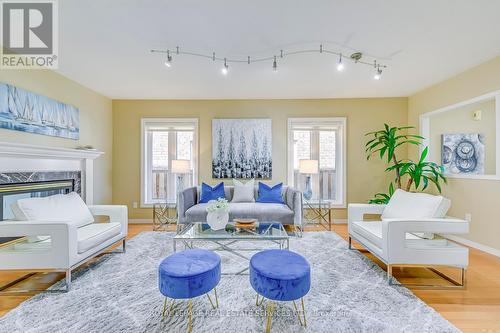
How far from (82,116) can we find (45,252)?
2686 mm

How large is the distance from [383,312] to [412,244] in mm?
816

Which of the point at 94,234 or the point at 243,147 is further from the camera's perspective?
the point at 243,147

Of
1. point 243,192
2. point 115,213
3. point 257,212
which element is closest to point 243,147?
point 243,192

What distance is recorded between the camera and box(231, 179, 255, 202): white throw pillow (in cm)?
432

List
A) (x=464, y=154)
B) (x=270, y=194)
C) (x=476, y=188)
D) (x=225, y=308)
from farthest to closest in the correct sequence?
1. (x=270, y=194)
2. (x=464, y=154)
3. (x=476, y=188)
4. (x=225, y=308)

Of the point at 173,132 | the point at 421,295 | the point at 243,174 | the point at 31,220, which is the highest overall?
the point at 173,132

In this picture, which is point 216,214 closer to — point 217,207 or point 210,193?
point 217,207

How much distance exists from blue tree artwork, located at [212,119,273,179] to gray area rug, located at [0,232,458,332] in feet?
7.82

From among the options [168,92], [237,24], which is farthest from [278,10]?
[168,92]

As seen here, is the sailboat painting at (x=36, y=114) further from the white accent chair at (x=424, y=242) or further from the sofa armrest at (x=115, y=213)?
the white accent chair at (x=424, y=242)

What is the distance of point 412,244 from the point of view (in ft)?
7.45

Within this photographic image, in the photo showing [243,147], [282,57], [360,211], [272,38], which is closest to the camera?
[272,38]

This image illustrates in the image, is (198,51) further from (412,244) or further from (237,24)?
(412,244)

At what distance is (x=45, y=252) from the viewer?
6.92 ft
